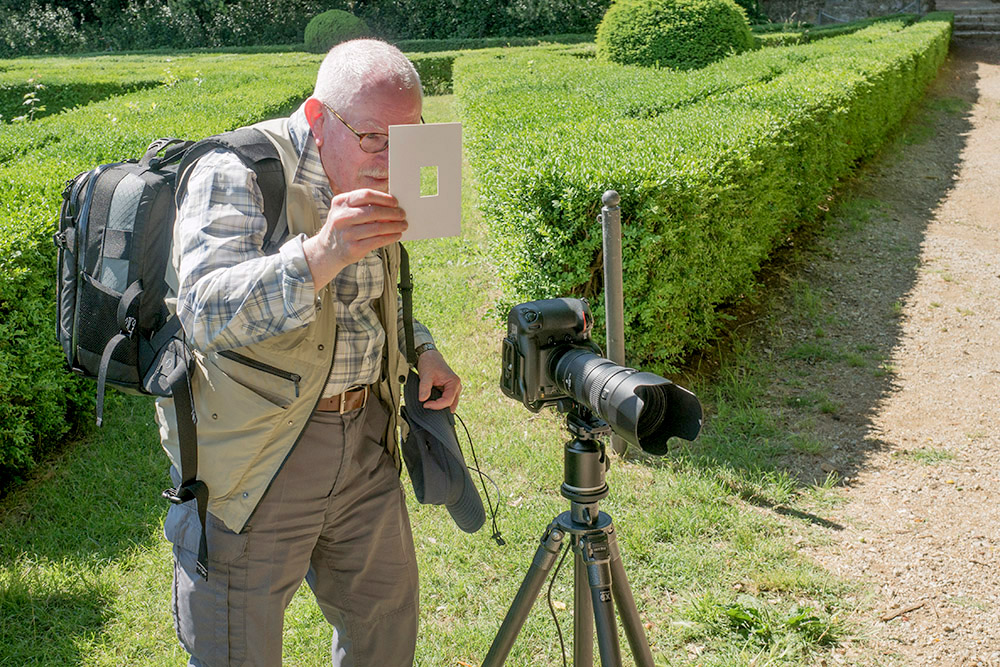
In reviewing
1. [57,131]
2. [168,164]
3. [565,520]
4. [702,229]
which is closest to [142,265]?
[168,164]

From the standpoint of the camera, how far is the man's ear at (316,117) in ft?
5.69

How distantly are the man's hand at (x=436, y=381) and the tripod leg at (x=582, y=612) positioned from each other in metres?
0.54

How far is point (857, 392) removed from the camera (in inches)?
193

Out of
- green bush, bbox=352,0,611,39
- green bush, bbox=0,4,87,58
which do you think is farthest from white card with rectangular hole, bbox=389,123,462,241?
green bush, bbox=0,4,87,58

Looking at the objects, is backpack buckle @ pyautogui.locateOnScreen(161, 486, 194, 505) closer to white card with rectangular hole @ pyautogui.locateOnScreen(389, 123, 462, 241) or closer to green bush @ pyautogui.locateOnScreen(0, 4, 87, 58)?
white card with rectangular hole @ pyautogui.locateOnScreen(389, 123, 462, 241)

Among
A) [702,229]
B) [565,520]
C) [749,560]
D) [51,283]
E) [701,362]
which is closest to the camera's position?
[565,520]

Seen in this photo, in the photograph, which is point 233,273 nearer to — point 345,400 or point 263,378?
point 263,378

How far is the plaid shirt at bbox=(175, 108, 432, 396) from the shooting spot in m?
1.49

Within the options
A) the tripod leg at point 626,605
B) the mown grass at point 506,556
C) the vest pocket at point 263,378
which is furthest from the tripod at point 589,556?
the mown grass at point 506,556

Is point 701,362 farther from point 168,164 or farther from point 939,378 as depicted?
point 168,164

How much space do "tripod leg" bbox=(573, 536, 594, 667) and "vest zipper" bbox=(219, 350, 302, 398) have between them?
72cm

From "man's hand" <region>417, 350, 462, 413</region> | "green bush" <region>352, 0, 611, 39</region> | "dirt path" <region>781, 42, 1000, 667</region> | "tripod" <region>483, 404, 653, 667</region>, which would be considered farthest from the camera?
"green bush" <region>352, 0, 611, 39</region>

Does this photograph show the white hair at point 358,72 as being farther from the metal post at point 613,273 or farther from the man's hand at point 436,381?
the metal post at point 613,273

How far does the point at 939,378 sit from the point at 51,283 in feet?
15.9
